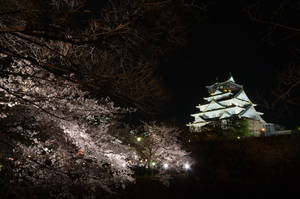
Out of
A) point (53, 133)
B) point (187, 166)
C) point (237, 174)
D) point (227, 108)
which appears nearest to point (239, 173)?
point (237, 174)

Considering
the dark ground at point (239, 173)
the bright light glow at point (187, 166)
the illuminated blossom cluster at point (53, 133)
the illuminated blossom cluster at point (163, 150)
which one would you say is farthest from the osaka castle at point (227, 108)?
the illuminated blossom cluster at point (53, 133)

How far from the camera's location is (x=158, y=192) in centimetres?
1636

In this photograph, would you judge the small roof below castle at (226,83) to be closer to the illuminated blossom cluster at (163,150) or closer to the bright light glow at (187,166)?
Answer: the illuminated blossom cluster at (163,150)

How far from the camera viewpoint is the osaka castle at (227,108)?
39.2 m

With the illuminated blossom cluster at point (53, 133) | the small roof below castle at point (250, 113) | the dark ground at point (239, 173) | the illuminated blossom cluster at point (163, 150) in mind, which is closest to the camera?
the illuminated blossom cluster at point (53, 133)

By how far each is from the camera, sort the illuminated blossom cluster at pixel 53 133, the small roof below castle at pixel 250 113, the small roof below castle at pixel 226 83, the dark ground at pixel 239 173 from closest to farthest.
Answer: the illuminated blossom cluster at pixel 53 133 < the dark ground at pixel 239 173 < the small roof below castle at pixel 250 113 < the small roof below castle at pixel 226 83

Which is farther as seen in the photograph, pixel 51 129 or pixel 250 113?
pixel 250 113

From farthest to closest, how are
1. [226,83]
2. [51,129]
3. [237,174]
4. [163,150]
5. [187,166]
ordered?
[226,83], [163,150], [187,166], [237,174], [51,129]

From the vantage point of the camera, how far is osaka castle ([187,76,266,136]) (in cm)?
3925

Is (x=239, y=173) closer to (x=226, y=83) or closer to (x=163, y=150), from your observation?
(x=163, y=150)

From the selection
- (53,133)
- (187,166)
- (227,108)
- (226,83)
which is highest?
(226,83)

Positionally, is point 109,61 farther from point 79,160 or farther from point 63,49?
point 79,160

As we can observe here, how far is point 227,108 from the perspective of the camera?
41.7 m

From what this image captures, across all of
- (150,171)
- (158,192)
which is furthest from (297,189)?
(150,171)
